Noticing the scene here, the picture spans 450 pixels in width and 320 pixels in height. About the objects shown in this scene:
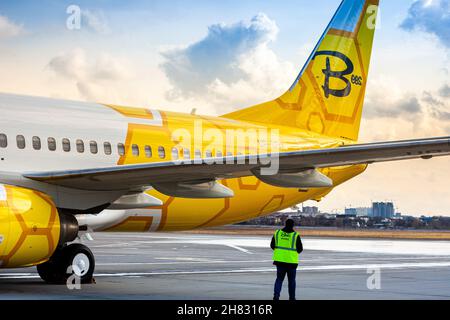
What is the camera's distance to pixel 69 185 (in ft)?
56.6

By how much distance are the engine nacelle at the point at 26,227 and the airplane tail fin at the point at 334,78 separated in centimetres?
956

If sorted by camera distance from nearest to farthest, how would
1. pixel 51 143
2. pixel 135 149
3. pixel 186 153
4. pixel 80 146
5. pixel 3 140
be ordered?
pixel 3 140 < pixel 51 143 < pixel 80 146 < pixel 135 149 < pixel 186 153

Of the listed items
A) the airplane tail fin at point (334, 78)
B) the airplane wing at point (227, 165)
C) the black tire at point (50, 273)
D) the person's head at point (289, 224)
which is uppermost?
the airplane tail fin at point (334, 78)

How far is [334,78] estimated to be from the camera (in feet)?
81.8

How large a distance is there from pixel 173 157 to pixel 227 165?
14.5ft

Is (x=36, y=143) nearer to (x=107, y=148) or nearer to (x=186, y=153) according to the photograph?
(x=107, y=148)

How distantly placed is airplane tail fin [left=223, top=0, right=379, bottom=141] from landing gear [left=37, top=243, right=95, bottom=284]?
7.49 m

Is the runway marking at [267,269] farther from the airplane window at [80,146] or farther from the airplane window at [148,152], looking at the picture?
A: the airplane window at [80,146]

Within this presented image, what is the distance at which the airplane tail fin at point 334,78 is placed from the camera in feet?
80.3

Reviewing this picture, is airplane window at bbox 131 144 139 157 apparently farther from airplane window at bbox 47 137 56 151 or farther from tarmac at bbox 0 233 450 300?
tarmac at bbox 0 233 450 300

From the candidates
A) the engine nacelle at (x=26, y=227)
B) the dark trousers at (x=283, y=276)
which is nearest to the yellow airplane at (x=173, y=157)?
the engine nacelle at (x=26, y=227)

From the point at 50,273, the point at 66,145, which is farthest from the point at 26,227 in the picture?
the point at 50,273

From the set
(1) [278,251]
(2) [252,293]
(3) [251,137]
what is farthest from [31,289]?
(3) [251,137]

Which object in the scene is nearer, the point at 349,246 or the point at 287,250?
the point at 287,250
